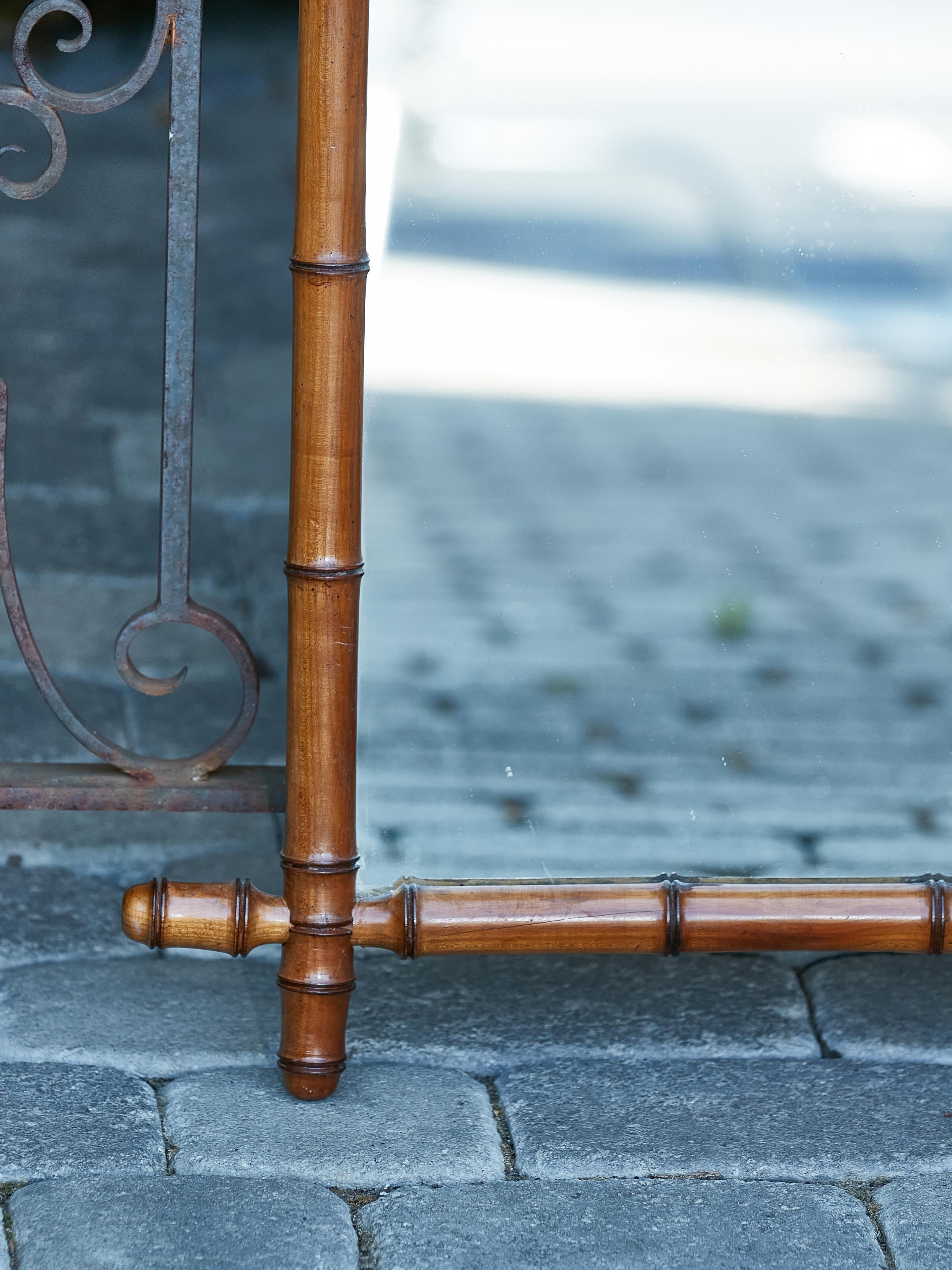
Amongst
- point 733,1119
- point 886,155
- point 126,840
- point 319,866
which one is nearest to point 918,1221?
point 733,1119

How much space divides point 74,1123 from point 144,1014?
0.17m

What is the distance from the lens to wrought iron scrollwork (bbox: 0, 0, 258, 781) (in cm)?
117

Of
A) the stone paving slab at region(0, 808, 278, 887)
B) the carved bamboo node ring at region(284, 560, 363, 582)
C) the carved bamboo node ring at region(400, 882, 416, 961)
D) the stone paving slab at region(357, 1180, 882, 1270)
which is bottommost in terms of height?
the stone paving slab at region(0, 808, 278, 887)

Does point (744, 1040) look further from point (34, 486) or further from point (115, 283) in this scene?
point (115, 283)

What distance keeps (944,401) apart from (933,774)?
1.09 feet

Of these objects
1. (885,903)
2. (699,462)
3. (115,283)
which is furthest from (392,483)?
(115,283)

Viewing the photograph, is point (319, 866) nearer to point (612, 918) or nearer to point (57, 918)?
point (612, 918)

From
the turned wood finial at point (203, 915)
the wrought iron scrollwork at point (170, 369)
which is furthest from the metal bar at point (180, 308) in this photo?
the turned wood finial at point (203, 915)

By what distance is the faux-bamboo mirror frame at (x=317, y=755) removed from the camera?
1.14 m

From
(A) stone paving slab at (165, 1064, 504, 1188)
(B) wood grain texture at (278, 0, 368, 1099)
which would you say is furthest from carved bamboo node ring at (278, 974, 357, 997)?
(A) stone paving slab at (165, 1064, 504, 1188)

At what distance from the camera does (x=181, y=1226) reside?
3.71 feet

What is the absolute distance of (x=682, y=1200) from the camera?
1.19 metres

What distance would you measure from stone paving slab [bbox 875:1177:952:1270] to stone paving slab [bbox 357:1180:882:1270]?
0.06 feet

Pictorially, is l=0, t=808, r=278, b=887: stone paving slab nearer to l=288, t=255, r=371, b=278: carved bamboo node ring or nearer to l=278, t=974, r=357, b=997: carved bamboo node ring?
l=278, t=974, r=357, b=997: carved bamboo node ring
